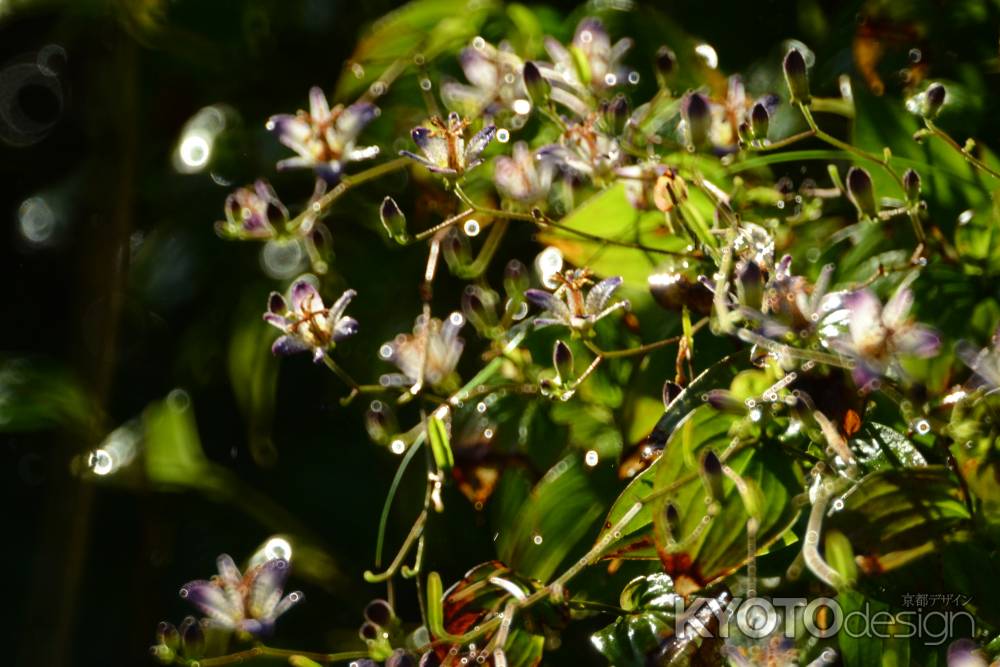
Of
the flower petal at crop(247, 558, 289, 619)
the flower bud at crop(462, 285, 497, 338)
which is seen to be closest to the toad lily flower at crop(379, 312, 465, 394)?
the flower bud at crop(462, 285, 497, 338)

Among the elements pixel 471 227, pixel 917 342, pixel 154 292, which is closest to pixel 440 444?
pixel 471 227

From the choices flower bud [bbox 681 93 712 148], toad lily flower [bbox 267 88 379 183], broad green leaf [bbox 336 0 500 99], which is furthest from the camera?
broad green leaf [bbox 336 0 500 99]

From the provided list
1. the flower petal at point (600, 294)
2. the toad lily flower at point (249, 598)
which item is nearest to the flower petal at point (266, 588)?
the toad lily flower at point (249, 598)

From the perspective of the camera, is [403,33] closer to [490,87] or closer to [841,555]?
[490,87]

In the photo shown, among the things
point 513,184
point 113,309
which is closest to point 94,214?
point 113,309

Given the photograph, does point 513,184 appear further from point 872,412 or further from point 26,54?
point 26,54

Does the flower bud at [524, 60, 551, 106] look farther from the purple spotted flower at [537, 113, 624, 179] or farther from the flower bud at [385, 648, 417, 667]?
the flower bud at [385, 648, 417, 667]

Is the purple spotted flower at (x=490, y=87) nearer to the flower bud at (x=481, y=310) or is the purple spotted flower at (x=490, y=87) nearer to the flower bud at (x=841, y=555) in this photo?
the flower bud at (x=481, y=310)
